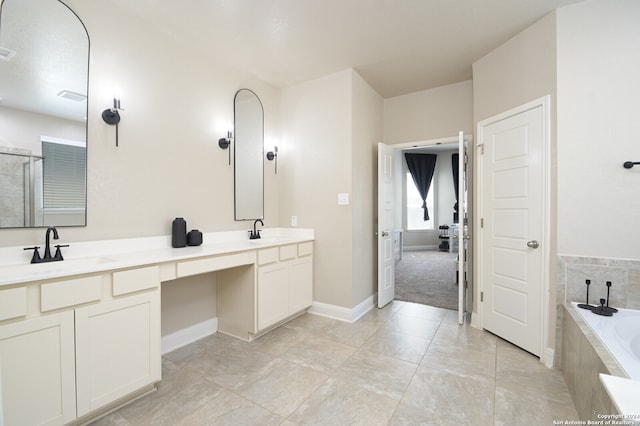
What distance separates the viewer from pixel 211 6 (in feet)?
6.89

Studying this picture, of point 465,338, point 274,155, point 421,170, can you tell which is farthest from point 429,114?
point 421,170

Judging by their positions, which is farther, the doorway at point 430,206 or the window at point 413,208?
the window at point 413,208

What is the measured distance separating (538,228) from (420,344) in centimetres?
142

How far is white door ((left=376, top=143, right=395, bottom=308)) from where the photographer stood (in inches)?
135

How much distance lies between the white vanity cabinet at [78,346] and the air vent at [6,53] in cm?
140

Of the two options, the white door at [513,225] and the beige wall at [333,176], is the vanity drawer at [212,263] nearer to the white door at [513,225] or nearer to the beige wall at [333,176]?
the beige wall at [333,176]

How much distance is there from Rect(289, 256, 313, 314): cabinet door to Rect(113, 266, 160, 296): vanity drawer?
138 cm

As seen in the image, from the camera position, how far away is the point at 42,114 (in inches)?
71.4

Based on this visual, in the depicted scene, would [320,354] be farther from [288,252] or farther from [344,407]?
[288,252]

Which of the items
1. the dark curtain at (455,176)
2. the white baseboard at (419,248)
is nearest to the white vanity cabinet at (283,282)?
the white baseboard at (419,248)

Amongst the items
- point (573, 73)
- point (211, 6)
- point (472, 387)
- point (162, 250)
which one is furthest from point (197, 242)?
point (573, 73)

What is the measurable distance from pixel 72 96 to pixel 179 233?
3.92 ft

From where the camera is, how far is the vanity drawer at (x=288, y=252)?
285 cm

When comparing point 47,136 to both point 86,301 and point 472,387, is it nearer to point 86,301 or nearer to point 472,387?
point 86,301
